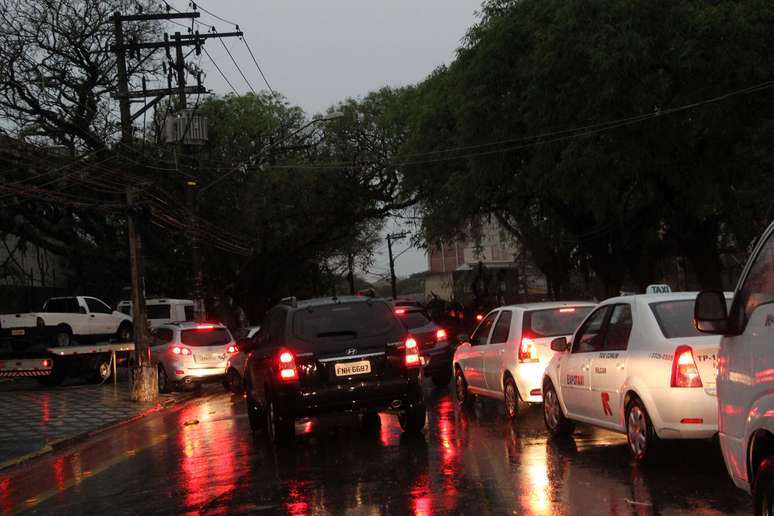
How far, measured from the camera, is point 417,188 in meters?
46.2

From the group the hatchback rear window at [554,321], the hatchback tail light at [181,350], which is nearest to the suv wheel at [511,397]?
the hatchback rear window at [554,321]

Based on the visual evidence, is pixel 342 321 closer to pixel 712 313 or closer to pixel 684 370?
pixel 684 370

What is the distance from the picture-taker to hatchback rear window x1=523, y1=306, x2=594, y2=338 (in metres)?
14.1

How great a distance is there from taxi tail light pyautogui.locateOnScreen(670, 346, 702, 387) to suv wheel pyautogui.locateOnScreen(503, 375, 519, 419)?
491cm

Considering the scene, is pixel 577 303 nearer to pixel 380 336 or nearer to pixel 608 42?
pixel 380 336

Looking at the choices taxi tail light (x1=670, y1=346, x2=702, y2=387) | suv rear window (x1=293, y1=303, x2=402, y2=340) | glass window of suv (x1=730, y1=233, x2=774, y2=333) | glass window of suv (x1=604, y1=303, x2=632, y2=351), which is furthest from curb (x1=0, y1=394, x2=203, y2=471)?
glass window of suv (x1=730, y1=233, x2=774, y2=333)

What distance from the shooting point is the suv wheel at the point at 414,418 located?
1320 cm

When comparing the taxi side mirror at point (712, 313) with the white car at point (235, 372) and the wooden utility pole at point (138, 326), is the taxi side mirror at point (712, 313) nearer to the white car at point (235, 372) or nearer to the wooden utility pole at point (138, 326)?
the wooden utility pole at point (138, 326)

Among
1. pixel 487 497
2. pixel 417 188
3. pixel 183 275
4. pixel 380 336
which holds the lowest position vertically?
pixel 487 497

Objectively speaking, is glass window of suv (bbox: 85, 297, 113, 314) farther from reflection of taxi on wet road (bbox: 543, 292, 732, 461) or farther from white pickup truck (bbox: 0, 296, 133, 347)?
reflection of taxi on wet road (bbox: 543, 292, 732, 461)

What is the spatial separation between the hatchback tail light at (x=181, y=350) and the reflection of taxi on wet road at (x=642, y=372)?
Answer: 14924mm

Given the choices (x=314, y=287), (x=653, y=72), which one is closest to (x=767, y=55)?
(x=653, y=72)

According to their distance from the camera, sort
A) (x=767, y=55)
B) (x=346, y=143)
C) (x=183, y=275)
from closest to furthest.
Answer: (x=767, y=55)
(x=183, y=275)
(x=346, y=143)

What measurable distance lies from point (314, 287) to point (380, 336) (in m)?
50.4
